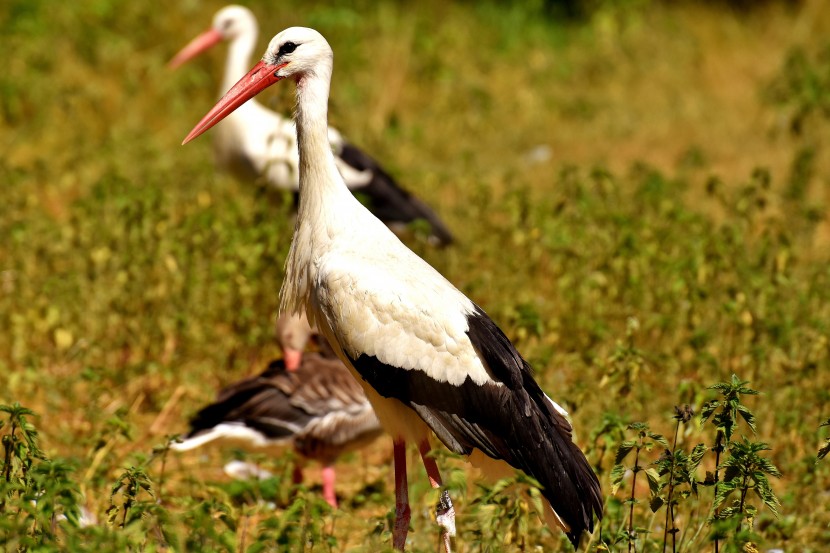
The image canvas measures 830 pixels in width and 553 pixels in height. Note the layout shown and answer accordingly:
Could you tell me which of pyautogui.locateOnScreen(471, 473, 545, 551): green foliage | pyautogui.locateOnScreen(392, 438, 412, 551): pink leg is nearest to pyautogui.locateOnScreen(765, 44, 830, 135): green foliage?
pyautogui.locateOnScreen(392, 438, 412, 551): pink leg

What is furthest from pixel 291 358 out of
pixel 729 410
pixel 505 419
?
pixel 729 410

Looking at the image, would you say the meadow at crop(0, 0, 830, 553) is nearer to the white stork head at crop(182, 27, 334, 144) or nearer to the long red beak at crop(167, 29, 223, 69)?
the long red beak at crop(167, 29, 223, 69)

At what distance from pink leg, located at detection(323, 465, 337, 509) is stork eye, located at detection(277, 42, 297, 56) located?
67.3 inches

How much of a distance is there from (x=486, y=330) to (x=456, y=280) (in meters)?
2.42

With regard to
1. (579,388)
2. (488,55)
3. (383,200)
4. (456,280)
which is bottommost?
Answer: (579,388)

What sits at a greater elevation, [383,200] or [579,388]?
[383,200]

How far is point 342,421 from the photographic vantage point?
193 inches

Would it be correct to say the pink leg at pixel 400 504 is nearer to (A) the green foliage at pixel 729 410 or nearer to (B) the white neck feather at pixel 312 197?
(B) the white neck feather at pixel 312 197

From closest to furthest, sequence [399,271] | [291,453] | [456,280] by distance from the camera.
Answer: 1. [399,271]
2. [291,453]
3. [456,280]

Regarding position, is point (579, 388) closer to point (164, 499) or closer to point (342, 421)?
point (342, 421)

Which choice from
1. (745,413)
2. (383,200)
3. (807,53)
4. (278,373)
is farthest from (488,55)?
(745,413)

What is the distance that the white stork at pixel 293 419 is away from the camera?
192 inches

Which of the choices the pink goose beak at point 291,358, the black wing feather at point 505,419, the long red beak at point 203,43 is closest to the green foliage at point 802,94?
the long red beak at point 203,43

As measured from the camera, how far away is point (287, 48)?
167 inches
